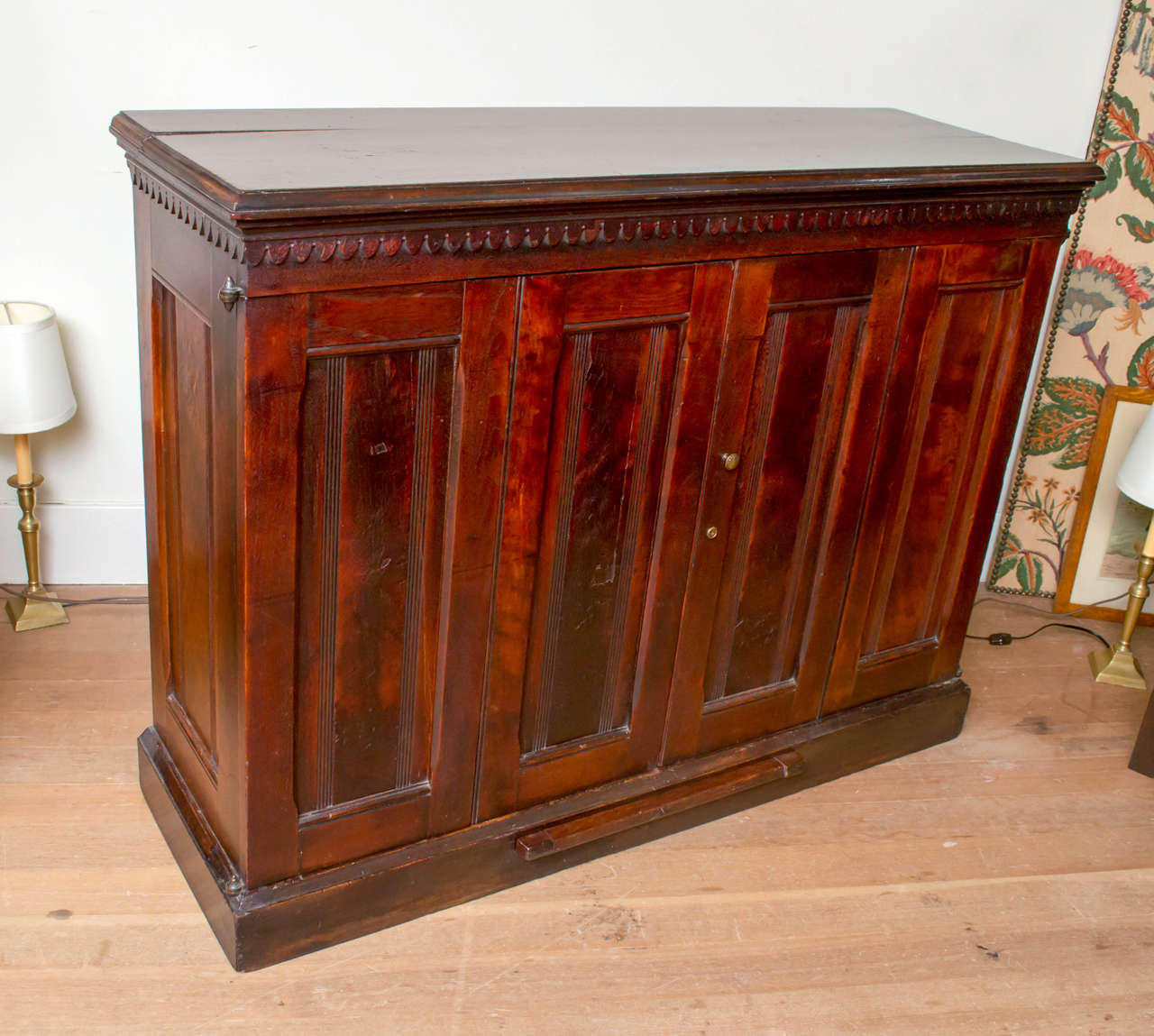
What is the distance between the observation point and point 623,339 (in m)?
2.12

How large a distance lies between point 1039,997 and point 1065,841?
19.1 inches

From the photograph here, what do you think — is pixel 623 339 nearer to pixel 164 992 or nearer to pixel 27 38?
pixel 164 992

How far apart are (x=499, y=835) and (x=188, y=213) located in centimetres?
121

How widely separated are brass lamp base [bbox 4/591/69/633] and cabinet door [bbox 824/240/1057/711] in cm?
184

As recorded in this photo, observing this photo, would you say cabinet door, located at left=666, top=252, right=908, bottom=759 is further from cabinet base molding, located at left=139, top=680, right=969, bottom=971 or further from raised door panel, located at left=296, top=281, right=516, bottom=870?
raised door panel, located at left=296, top=281, right=516, bottom=870

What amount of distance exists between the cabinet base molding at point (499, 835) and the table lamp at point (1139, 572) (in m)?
0.64

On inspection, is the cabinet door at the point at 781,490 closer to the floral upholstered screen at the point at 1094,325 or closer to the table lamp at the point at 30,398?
the floral upholstered screen at the point at 1094,325

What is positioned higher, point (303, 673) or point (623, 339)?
point (623, 339)

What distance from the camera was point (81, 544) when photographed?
10.8ft

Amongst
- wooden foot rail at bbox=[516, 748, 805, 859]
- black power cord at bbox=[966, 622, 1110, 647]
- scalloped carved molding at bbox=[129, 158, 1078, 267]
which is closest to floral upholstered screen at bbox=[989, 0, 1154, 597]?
black power cord at bbox=[966, 622, 1110, 647]

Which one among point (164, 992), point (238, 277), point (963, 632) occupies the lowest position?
point (164, 992)

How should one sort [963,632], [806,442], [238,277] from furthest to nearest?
[963,632]
[806,442]
[238,277]

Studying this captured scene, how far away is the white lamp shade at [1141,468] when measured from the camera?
123 inches

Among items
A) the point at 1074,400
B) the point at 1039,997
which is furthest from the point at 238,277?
the point at 1074,400
